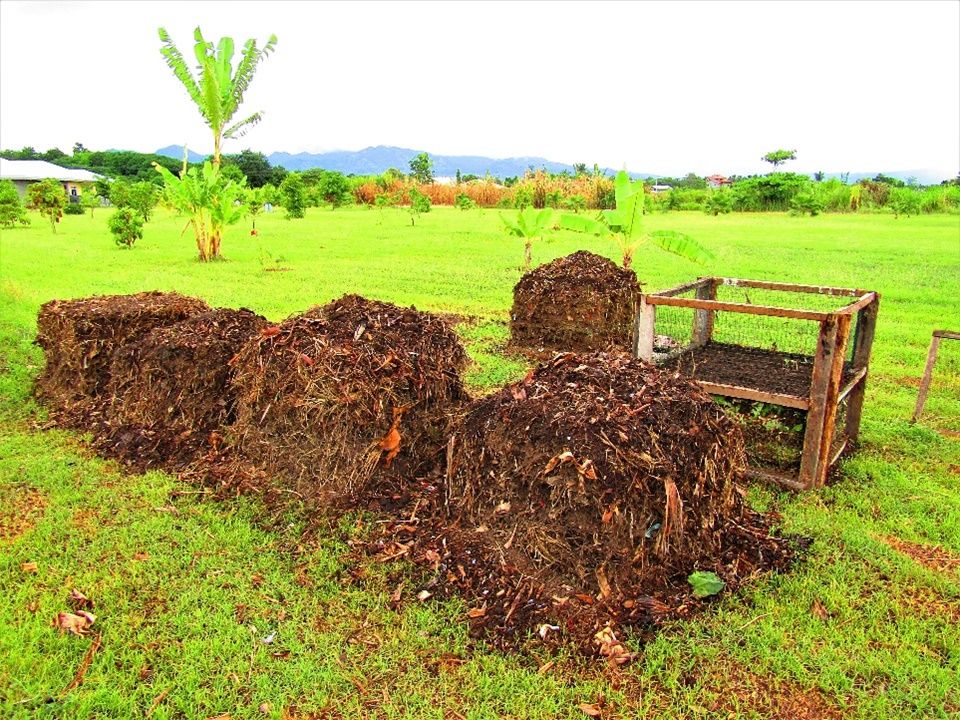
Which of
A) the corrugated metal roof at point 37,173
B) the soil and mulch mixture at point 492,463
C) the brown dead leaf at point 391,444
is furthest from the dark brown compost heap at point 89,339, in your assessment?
the corrugated metal roof at point 37,173

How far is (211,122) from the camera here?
54.6 ft

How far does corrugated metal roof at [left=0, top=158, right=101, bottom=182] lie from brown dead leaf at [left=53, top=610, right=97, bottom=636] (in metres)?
60.3

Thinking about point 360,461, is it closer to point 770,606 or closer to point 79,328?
point 770,606

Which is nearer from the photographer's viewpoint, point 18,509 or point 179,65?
point 18,509

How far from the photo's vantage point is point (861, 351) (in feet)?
17.6

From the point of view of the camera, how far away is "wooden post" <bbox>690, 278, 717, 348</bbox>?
19.8 ft

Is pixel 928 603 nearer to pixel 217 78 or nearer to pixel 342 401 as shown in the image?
pixel 342 401

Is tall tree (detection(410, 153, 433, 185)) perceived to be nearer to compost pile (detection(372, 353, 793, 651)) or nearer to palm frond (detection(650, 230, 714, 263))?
palm frond (detection(650, 230, 714, 263))

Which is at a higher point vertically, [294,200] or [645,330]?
[294,200]

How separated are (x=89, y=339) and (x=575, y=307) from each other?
16.7 ft

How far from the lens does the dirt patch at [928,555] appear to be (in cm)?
382

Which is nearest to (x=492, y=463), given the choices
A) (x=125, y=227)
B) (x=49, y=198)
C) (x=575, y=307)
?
(x=575, y=307)

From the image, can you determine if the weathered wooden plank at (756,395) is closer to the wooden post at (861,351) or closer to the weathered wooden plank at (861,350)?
the weathered wooden plank at (861,350)

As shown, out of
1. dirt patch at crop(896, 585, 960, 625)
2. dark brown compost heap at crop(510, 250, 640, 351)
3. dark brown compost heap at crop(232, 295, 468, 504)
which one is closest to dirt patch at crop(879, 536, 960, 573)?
dirt patch at crop(896, 585, 960, 625)
